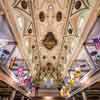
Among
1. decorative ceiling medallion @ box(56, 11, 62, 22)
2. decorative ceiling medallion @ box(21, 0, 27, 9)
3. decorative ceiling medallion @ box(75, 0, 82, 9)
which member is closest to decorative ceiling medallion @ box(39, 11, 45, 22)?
decorative ceiling medallion @ box(56, 11, 62, 22)

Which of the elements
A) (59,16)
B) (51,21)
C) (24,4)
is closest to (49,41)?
(51,21)

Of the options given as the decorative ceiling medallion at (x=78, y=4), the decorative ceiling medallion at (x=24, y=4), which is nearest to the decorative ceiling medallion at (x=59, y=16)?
the decorative ceiling medallion at (x=78, y=4)

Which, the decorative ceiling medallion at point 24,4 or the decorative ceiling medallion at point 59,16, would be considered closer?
the decorative ceiling medallion at point 24,4

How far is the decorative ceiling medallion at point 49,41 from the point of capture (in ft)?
39.5

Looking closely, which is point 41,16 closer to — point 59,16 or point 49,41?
point 59,16

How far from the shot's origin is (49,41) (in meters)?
13.1

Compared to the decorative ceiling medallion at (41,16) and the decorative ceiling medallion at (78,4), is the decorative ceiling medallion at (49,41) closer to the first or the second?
the decorative ceiling medallion at (41,16)

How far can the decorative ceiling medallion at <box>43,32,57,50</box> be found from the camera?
12.0 meters

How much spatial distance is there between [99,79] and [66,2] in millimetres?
4806

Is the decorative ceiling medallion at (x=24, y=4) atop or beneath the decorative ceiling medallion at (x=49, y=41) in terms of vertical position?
beneath

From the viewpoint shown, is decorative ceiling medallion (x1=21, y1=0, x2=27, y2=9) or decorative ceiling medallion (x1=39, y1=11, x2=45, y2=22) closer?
decorative ceiling medallion (x1=21, y1=0, x2=27, y2=9)

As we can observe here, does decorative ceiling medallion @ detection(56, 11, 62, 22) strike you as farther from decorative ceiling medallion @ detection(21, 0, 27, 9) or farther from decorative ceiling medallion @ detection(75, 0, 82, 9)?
decorative ceiling medallion @ detection(21, 0, 27, 9)

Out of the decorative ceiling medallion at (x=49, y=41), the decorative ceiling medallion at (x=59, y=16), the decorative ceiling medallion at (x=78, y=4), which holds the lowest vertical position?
the decorative ceiling medallion at (x=78, y=4)

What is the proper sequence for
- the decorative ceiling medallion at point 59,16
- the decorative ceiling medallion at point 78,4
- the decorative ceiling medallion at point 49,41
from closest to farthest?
the decorative ceiling medallion at point 78,4
the decorative ceiling medallion at point 59,16
the decorative ceiling medallion at point 49,41
